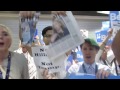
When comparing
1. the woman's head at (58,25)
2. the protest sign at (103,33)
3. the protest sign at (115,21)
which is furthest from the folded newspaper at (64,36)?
the protest sign at (115,21)

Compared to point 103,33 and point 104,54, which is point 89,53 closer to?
point 104,54

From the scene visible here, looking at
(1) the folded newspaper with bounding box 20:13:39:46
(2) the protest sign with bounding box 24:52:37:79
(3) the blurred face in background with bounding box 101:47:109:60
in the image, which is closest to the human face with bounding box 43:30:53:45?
(1) the folded newspaper with bounding box 20:13:39:46

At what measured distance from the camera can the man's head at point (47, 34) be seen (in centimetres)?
240

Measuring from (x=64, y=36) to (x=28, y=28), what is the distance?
0.40 metres

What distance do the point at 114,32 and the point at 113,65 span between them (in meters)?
0.37

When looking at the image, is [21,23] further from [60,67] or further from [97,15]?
[97,15]

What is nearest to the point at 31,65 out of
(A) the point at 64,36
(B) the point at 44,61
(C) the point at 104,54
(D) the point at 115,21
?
(B) the point at 44,61

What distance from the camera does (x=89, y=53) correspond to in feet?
8.15

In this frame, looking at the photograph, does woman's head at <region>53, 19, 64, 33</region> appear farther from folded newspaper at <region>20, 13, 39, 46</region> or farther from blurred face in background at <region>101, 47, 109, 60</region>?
blurred face in background at <region>101, 47, 109, 60</region>

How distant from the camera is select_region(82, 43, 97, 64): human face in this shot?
246 centimetres

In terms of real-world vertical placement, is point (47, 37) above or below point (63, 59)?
above

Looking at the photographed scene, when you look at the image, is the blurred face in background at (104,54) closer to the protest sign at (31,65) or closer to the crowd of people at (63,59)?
the crowd of people at (63,59)
